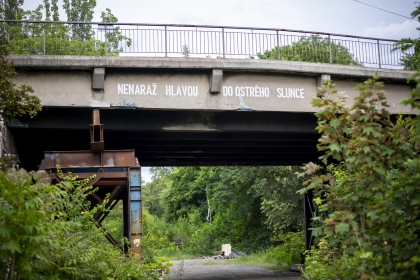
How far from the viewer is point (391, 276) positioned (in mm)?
7031

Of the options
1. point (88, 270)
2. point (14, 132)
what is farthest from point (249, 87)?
point (88, 270)

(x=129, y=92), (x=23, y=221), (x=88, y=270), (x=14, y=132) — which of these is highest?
(x=129, y=92)

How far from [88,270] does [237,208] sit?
36637 millimetres

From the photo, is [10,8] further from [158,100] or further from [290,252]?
[158,100]

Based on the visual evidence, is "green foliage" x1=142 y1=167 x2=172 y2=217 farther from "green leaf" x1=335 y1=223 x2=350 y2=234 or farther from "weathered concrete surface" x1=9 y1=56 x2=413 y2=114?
"green leaf" x1=335 y1=223 x2=350 y2=234

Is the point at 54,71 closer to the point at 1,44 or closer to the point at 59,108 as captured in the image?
the point at 59,108

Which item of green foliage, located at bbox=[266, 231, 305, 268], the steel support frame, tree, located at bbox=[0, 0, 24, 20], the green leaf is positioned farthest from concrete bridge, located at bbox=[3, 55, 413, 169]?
tree, located at bbox=[0, 0, 24, 20]

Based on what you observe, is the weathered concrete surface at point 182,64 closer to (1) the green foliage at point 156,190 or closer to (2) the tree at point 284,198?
(2) the tree at point 284,198

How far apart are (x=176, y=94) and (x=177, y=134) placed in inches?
116

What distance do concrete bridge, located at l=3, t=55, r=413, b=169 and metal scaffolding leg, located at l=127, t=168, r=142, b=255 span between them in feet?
6.02

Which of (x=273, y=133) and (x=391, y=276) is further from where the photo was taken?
(x=273, y=133)

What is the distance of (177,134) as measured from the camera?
19484 millimetres

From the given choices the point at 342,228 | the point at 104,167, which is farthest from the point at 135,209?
the point at 342,228

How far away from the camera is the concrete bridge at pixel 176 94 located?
16172 mm
